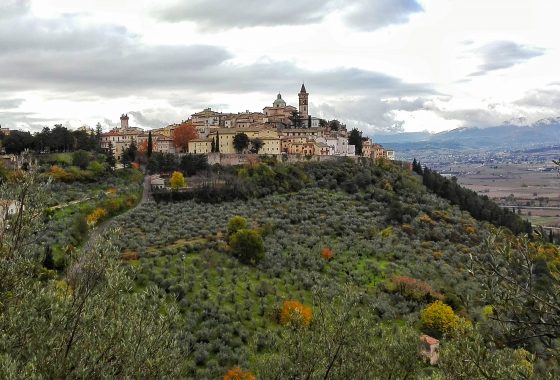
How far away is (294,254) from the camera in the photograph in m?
36.5

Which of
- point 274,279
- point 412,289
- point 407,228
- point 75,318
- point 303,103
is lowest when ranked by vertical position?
point 412,289

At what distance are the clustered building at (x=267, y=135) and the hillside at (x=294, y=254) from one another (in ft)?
35.6

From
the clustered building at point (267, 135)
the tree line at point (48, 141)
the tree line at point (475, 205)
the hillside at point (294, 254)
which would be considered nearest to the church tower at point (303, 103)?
the clustered building at point (267, 135)

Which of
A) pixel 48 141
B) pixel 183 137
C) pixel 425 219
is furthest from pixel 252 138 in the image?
pixel 425 219

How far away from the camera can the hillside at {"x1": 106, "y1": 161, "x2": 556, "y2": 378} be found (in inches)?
941

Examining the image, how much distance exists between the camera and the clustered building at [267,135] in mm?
71250

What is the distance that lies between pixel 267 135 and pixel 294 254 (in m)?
38.4

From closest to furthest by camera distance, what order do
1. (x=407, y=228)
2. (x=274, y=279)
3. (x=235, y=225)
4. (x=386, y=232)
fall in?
1. (x=274, y=279)
2. (x=235, y=225)
3. (x=386, y=232)
4. (x=407, y=228)

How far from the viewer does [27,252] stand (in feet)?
29.1

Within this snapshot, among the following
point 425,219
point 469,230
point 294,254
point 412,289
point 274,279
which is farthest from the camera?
point 425,219

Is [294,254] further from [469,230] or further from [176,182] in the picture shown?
[469,230]

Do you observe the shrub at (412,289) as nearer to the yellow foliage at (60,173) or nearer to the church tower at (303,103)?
the yellow foliage at (60,173)

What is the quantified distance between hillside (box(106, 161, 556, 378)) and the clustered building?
35.6ft

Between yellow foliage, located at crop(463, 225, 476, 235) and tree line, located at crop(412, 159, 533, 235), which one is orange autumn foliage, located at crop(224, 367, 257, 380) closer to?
yellow foliage, located at crop(463, 225, 476, 235)
